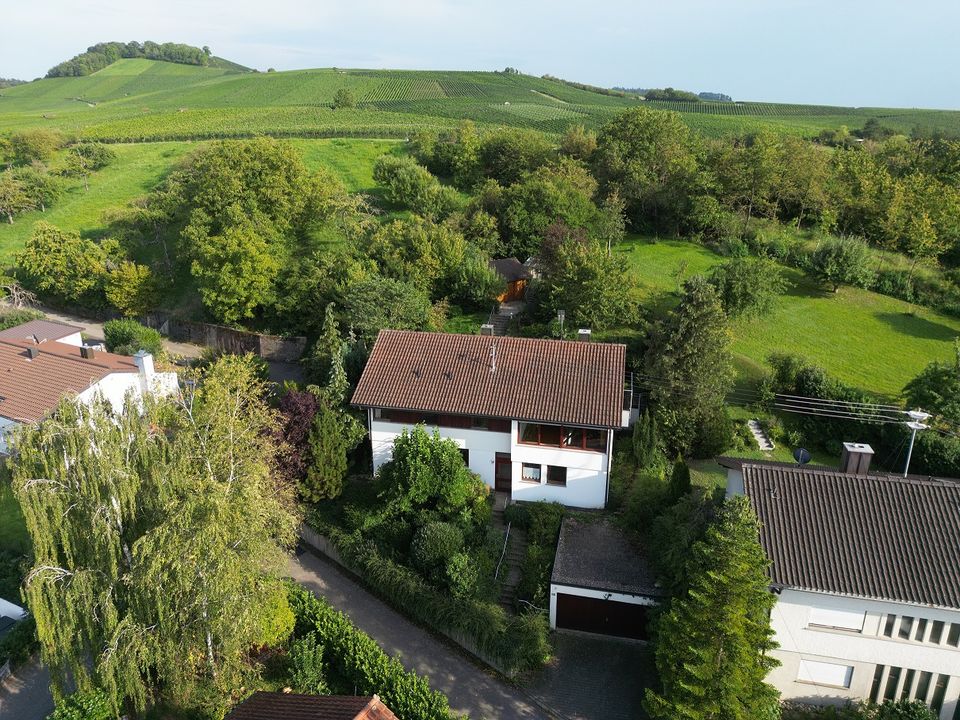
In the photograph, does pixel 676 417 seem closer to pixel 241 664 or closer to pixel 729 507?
pixel 729 507

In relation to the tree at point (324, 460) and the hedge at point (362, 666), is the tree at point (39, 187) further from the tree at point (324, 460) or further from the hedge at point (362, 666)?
the hedge at point (362, 666)

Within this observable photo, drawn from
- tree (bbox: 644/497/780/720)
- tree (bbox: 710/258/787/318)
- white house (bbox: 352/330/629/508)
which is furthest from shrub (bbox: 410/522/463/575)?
tree (bbox: 710/258/787/318)

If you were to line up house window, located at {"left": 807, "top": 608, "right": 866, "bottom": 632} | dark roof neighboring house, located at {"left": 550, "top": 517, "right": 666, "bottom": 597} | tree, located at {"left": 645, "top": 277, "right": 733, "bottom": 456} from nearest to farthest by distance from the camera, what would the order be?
house window, located at {"left": 807, "top": 608, "right": 866, "bottom": 632}, dark roof neighboring house, located at {"left": 550, "top": 517, "right": 666, "bottom": 597}, tree, located at {"left": 645, "top": 277, "right": 733, "bottom": 456}

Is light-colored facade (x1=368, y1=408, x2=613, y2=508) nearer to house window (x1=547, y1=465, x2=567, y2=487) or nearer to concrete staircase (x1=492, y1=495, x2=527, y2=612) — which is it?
house window (x1=547, y1=465, x2=567, y2=487)

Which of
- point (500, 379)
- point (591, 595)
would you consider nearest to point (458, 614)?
point (591, 595)

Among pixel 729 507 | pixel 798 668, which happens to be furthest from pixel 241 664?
pixel 798 668

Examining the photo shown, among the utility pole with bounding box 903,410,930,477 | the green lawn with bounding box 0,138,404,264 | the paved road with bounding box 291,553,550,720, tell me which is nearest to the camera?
the paved road with bounding box 291,553,550,720
